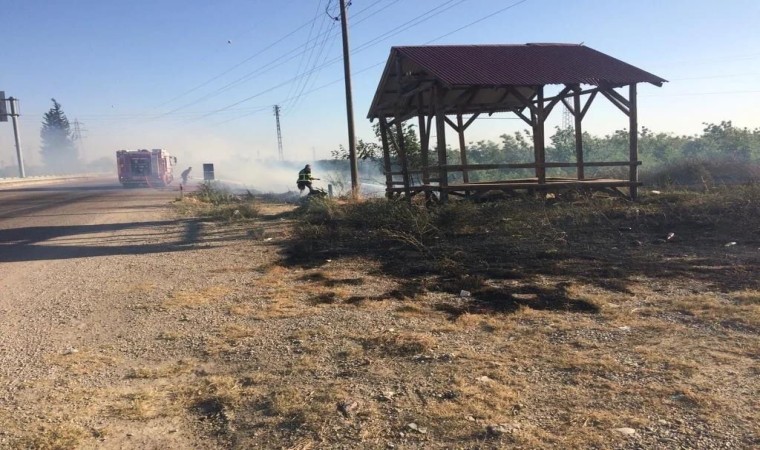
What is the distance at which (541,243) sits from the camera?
939 centimetres

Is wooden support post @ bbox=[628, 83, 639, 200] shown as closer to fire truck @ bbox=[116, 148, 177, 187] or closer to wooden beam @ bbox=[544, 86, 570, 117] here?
wooden beam @ bbox=[544, 86, 570, 117]

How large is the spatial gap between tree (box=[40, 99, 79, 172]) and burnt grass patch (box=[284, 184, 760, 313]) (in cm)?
13743

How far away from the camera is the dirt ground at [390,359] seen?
121 inches

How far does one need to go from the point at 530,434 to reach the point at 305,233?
8847 mm

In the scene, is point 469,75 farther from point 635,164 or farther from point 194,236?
point 194,236

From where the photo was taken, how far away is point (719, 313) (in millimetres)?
5121

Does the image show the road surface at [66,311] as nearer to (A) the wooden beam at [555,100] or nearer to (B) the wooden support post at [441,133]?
(B) the wooden support post at [441,133]

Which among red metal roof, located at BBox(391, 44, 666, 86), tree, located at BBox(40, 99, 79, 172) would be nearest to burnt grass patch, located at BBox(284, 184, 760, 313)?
red metal roof, located at BBox(391, 44, 666, 86)

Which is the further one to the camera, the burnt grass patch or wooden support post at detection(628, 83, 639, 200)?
wooden support post at detection(628, 83, 639, 200)

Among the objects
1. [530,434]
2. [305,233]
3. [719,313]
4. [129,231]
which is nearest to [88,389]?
[530,434]

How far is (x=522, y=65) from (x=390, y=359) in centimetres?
1119

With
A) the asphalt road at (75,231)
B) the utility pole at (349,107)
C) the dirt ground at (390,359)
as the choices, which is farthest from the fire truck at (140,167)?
the dirt ground at (390,359)

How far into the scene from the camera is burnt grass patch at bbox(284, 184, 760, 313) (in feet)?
22.2


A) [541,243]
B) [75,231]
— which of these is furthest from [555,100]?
[75,231]
